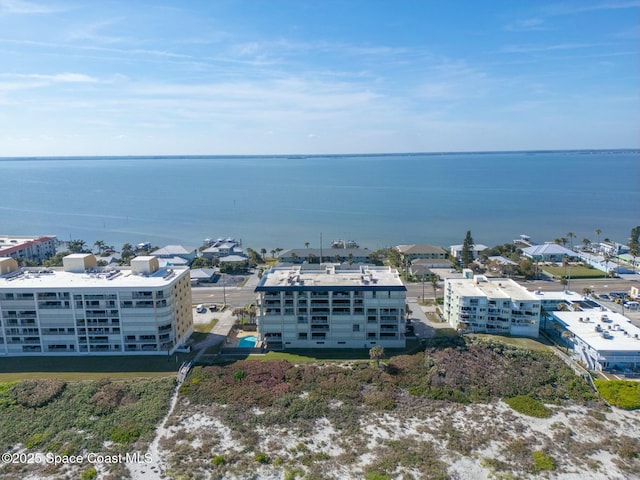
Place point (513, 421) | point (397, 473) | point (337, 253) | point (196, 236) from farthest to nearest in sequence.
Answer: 1. point (196, 236)
2. point (337, 253)
3. point (513, 421)
4. point (397, 473)

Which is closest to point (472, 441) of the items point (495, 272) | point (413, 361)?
point (413, 361)

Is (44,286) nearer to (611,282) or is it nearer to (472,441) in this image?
(472,441)

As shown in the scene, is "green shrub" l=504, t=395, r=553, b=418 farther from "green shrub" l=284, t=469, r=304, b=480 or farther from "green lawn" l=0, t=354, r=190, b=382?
"green lawn" l=0, t=354, r=190, b=382

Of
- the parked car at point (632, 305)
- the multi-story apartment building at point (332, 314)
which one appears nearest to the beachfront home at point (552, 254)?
the parked car at point (632, 305)

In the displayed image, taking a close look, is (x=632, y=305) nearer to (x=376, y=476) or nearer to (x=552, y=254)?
(x=552, y=254)

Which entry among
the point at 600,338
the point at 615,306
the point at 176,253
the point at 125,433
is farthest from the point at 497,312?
the point at 176,253
